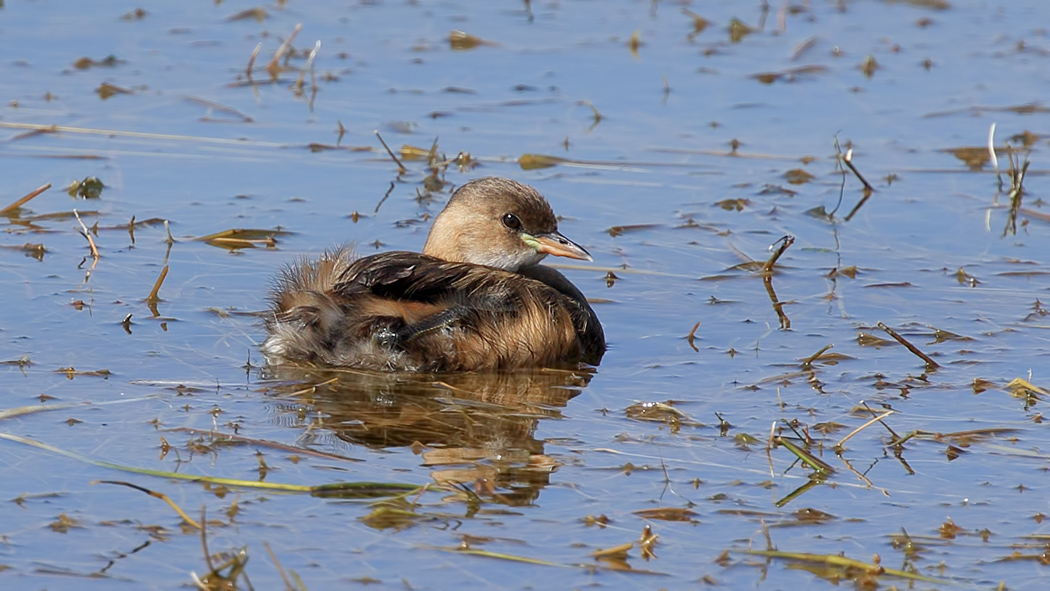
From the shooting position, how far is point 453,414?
6273 millimetres

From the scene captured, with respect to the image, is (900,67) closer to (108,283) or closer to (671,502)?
(108,283)

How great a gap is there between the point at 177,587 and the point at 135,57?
27.7 ft

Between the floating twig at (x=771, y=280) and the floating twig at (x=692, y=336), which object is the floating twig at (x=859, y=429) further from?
the floating twig at (x=771, y=280)

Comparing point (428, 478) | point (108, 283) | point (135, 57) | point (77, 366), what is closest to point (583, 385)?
point (428, 478)

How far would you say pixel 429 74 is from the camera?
12219mm

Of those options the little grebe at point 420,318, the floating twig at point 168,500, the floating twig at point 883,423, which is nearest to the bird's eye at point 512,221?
the little grebe at point 420,318

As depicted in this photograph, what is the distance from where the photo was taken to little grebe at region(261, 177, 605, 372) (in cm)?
673

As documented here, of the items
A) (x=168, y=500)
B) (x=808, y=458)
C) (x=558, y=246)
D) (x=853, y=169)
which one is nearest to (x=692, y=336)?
(x=558, y=246)

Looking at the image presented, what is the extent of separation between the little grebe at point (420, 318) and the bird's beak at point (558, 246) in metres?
0.37

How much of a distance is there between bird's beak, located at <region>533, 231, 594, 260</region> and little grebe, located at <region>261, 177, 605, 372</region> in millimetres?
373

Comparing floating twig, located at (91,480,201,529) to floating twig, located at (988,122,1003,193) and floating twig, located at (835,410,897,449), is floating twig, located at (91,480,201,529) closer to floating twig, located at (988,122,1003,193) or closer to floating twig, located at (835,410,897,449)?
floating twig, located at (835,410,897,449)

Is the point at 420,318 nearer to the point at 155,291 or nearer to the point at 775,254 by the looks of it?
the point at 155,291

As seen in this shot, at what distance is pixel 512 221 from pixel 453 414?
1.73 m

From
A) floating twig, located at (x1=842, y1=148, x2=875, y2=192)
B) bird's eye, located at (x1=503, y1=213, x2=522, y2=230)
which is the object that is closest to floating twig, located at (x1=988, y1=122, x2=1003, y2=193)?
floating twig, located at (x1=842, y1=148, x2=875, y2=192)
